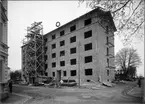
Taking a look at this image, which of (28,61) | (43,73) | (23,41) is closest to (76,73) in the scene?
(43,73)

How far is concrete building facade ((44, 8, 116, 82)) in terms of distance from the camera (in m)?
30.3

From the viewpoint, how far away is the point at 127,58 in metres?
54.6

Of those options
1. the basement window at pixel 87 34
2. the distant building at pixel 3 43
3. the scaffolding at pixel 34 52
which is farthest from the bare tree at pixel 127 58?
the distant building at pixel 3 43

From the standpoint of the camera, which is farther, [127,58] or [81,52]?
[127,58]

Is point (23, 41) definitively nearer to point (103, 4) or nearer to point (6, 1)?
point (6, 1)

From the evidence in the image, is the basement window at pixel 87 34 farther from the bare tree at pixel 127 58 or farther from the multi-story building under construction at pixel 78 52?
the bare tree at pixel 127 58

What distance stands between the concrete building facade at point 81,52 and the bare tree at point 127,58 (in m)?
20.0

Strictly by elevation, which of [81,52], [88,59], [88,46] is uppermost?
[88,46]

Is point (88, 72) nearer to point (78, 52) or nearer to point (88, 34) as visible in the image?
point (78, 52)

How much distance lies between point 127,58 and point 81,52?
29.4 m

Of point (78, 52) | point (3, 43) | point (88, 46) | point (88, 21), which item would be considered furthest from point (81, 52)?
point (3, 43)

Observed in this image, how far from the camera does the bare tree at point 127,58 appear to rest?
53.4 metres

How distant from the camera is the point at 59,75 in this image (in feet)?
132

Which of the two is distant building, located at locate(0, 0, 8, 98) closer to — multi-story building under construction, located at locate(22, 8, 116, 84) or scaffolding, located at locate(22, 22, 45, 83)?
multi-story building under construction, located at locate(22, 8, 116, 84)
